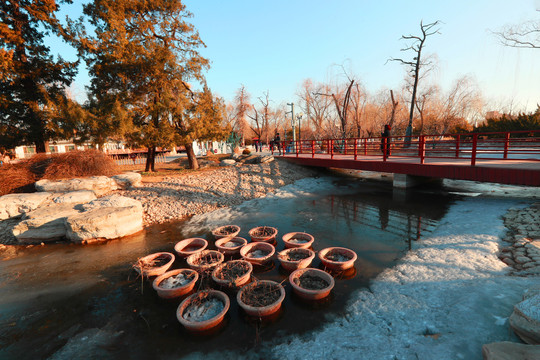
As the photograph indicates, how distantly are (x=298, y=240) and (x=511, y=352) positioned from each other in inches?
187

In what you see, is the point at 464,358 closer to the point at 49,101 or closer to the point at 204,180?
the point at 204,180

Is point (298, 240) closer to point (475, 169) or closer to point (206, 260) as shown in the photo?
point (206, 260)

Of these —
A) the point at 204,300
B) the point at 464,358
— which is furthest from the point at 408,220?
the point at 204,300

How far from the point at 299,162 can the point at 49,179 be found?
14.6 meters

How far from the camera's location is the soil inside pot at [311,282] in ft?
15.5

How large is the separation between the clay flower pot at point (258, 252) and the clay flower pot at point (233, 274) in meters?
0.38

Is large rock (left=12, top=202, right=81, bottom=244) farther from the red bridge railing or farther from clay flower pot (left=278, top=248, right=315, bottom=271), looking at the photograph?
the red bridge railing

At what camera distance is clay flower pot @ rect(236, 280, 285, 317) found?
13.3ft

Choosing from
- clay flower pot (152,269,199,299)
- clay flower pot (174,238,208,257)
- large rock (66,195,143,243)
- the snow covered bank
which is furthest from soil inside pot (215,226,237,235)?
the snow covered bank

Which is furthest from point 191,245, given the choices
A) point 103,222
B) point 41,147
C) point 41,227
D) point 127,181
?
point 41,147

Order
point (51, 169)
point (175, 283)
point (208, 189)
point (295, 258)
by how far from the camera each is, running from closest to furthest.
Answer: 1. point (175, 283)
2. point (295, 258)
3. point (51, 169)
4. point (208, 189)

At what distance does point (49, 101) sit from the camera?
39.5 ft

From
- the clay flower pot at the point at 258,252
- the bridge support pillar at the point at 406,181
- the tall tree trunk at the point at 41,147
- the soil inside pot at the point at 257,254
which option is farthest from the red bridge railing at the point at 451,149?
the tall tree trunk at the point at 41,147

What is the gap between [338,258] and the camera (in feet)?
19.1
